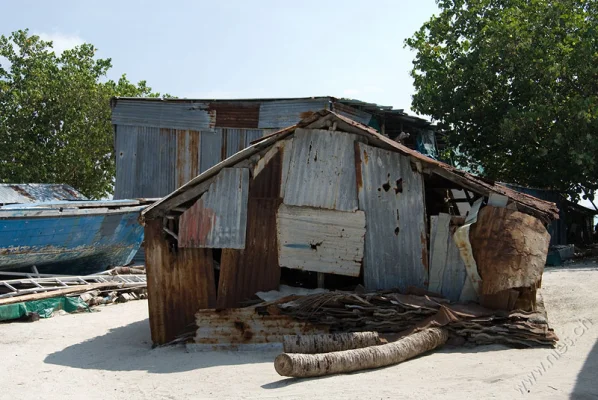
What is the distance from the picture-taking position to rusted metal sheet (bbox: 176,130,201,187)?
17.9m

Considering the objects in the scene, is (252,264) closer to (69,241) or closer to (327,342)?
(327,342)

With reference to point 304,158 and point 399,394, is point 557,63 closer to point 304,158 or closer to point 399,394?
point 304,158

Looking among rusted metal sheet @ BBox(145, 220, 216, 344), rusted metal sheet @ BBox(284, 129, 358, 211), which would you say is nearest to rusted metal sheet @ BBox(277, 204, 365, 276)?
rusted metal sheet @ BBox(284, 129, 358, 211)

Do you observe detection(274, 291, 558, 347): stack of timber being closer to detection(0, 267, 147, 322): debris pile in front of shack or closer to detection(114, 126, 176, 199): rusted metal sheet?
detection(0, 267, 147, 322): debris pile in front of shack

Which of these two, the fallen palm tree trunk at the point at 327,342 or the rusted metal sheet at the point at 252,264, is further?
the rusted metal sheet at the point at 252,264

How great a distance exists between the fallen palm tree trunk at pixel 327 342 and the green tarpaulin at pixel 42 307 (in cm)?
Answer: 602

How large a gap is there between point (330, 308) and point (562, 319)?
3499 mm

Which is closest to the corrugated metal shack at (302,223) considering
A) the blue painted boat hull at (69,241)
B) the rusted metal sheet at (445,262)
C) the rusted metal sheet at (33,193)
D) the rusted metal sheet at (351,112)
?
the rusted metal sheet at (445,262)

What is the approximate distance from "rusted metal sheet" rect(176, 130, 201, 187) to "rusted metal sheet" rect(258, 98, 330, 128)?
75.6 inches

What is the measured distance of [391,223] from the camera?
9.24 meters

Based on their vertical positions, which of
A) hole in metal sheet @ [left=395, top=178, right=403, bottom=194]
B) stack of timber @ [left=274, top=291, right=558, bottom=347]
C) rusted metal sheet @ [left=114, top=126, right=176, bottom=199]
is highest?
rusted metal sheet @ [left=114, top=126, right=176, bottom=199]

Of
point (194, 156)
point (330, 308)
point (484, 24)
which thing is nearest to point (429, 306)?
point (330, 308)

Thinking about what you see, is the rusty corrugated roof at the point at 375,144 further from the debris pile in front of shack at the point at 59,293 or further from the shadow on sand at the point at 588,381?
the debris pile in front of shack at the point at 59,293

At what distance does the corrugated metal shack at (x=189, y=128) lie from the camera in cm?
1719
